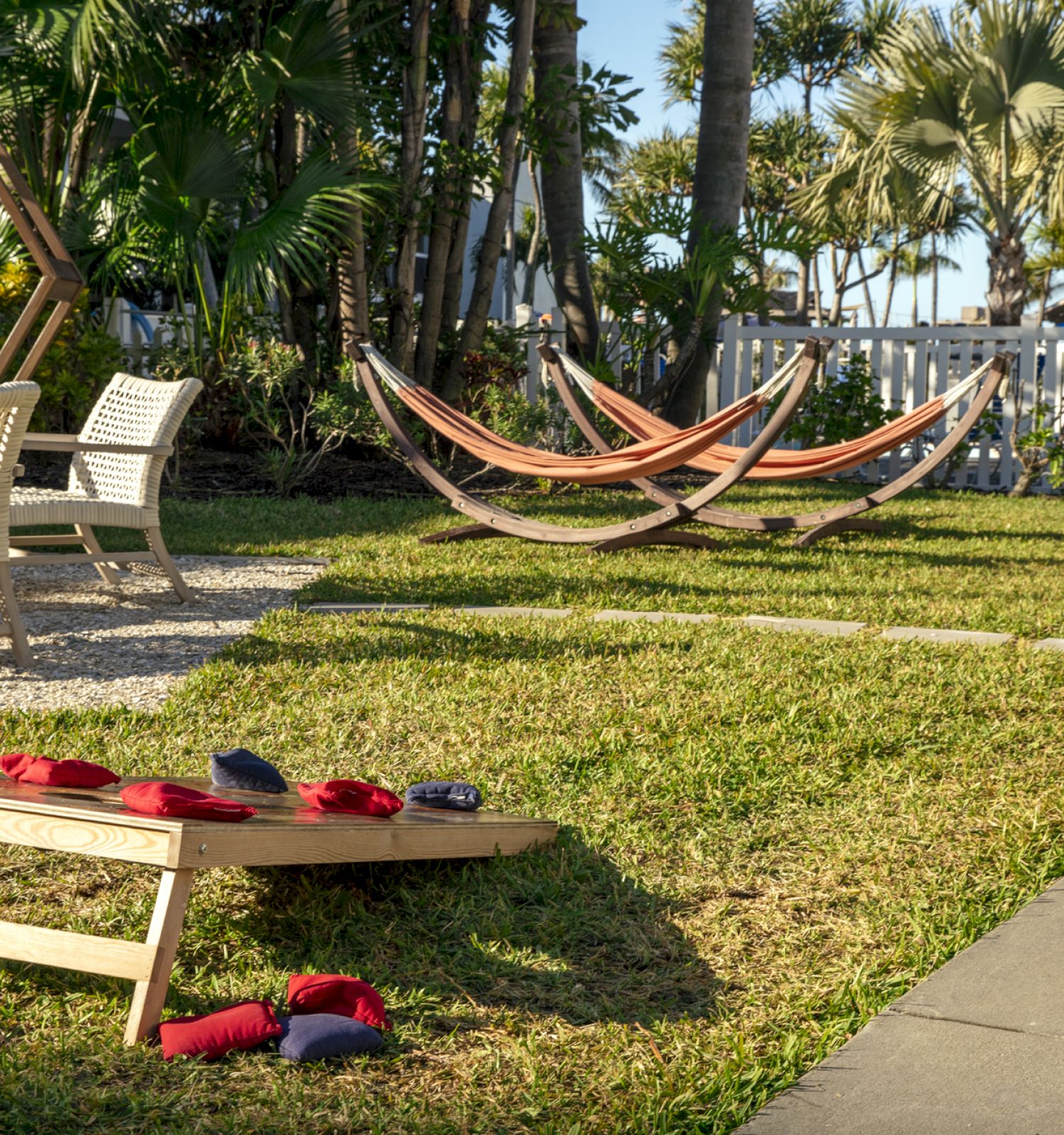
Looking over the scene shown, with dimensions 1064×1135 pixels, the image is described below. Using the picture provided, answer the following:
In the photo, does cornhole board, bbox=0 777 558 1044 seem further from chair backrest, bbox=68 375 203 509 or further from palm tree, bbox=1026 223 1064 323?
palm tree, bbox=1026 223 1064 323

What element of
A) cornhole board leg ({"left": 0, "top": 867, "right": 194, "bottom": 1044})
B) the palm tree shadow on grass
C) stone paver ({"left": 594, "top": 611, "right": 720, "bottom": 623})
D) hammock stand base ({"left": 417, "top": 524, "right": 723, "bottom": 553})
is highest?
hammock stand base ({"left": 417, "top": 524, "right": 723, "bottom": 553})

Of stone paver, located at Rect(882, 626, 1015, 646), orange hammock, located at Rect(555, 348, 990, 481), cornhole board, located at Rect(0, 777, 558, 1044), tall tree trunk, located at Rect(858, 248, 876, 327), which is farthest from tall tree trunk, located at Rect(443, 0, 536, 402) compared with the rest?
tall tree trunk, located at Rect(858, 248, 876, 327)

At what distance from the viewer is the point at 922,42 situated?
12344 mm

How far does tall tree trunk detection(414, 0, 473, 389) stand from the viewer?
32.5 feet

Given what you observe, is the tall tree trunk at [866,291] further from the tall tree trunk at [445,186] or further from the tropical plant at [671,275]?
the tall tree trunk at [445,186]

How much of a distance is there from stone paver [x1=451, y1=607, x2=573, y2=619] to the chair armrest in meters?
1.36

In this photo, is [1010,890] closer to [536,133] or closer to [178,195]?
[178,195]

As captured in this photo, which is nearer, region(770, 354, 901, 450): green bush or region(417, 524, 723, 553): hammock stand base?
region(417, 524, 723, 553): hammock stand base

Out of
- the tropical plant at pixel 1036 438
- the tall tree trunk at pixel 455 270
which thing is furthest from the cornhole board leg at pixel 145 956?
the tropical plant at pixel 1036 438

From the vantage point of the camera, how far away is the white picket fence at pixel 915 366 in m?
10.9

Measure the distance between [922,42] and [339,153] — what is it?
649 centimetres

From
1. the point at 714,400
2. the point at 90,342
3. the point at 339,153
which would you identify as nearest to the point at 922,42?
the point at 714,400

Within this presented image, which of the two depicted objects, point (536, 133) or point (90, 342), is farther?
point (536, 133)

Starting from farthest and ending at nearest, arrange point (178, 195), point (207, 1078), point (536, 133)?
point (536, 133) → point (178, 195) → point (207, 1078)
